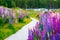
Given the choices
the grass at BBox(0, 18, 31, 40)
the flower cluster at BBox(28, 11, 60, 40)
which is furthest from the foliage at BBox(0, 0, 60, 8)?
the flower cluster at BBox(28, 11, 60, 40)

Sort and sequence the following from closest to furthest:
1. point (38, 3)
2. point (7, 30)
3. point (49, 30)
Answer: point (49, 30) < point (7, 30) < point (38, 3)

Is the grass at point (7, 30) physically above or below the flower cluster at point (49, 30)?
below

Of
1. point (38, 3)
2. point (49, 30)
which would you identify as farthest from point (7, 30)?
point (38, 3)

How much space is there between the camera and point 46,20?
2.89 m

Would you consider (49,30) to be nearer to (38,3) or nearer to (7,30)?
(7,30)

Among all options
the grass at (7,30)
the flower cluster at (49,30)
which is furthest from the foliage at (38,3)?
the flower cluster at (49,30)

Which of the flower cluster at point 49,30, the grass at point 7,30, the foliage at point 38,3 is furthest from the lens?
the foliage at point 38,3

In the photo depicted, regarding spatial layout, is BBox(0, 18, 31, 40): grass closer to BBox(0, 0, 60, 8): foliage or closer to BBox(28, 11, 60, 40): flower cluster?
BBox(28, 11, 60, 40): flower cluster

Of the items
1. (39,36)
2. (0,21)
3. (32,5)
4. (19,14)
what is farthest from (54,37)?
(32,5)

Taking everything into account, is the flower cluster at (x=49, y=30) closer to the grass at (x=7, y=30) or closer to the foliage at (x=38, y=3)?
the grass at (x=7, y=30)

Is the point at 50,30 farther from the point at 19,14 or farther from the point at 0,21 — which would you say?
the point at 19,14

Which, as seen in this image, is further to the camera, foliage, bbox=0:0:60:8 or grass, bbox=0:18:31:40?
foliage, bbox=0:0:60:8

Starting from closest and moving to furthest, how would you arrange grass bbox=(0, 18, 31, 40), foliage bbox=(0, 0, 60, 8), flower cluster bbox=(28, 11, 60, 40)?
flower cluster bbox=(28, 11, 60, 40) < grass bbox=(0, 18, 31, 40) < foliage bbox=(0, 0, 60, 8)

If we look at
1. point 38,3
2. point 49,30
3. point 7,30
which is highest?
point 49,30
